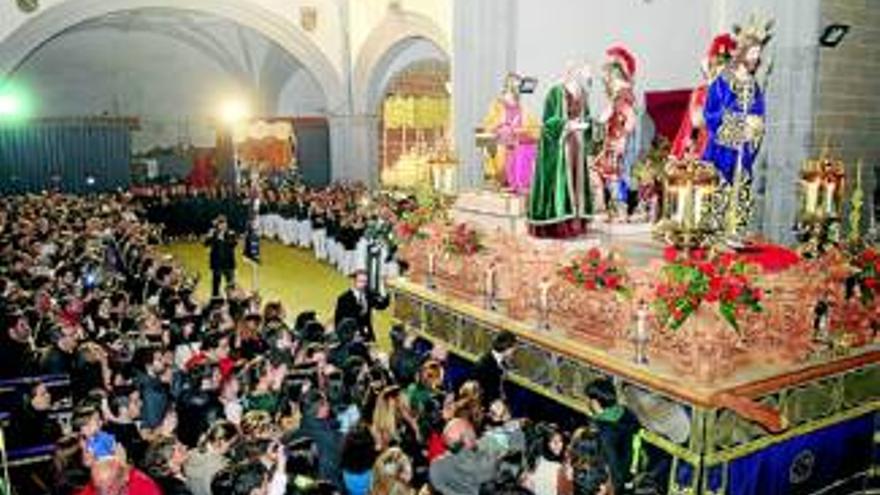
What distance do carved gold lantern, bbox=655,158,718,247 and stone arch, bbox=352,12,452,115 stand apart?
11124mm

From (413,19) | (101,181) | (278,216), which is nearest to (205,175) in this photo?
(101,181)

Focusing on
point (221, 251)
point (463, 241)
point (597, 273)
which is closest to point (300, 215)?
point (221, 251)

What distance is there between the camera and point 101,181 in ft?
80.4

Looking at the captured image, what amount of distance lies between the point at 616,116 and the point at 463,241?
3.02m

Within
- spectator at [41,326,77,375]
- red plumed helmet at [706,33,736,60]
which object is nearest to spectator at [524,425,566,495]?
spectator at [41,326,77,375]

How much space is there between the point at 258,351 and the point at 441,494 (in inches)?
141

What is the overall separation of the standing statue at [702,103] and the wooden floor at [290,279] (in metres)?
5.36

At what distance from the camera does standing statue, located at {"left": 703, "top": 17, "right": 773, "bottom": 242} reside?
8594 millimetres

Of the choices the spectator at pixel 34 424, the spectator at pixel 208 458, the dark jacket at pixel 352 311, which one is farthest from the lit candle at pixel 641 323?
the spectator at pixel 34 424

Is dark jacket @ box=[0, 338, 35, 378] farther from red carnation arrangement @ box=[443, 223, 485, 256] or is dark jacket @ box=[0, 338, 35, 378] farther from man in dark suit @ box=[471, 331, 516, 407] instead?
red carnation arrangement @ box=[443, 223, 485, 256]

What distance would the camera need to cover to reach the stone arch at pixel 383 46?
18.4m

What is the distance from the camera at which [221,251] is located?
14.0 meters

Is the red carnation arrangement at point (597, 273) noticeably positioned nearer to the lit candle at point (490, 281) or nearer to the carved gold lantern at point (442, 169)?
the lit candle at point (490, 281)

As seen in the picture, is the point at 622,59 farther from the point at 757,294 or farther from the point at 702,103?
the point at 757,294
